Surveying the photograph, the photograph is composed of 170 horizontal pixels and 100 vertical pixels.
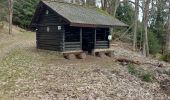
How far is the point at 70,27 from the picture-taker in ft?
69.6

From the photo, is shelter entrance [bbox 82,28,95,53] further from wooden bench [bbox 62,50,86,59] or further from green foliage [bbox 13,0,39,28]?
green foliage [bbox 13,0,39,28]

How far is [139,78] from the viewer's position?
16062 mm

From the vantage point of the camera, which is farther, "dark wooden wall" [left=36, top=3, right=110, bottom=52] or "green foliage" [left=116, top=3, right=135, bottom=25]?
"green foliage" [left=116, top=3, right=135, bottom=25]

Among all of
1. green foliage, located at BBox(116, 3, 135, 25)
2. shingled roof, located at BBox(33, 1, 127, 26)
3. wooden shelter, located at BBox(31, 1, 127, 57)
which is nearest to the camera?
shingled roof, located at BBox(33, 1, 127, 26)

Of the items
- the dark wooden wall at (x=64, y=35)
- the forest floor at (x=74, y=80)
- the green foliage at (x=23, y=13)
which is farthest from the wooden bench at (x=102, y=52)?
the green foliage at (x=23, y=13)

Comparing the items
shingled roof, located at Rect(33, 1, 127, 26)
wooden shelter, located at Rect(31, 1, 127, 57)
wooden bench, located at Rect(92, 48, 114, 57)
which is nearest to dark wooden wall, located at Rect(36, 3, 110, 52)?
wooden shelter, located at Rect(31, 1, 127, 57)

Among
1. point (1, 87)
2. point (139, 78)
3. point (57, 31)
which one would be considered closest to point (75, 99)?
point (1, 87)

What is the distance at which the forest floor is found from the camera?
11.6m

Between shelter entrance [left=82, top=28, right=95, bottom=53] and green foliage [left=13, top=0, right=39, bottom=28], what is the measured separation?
2000 cm

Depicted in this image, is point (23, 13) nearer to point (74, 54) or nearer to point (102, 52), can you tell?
point (102, 52)

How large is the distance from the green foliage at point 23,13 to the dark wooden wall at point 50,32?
19.1 metres

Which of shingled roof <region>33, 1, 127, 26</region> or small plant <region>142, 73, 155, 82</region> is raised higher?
shingled roof <region>33, 1, 127, 26</region>

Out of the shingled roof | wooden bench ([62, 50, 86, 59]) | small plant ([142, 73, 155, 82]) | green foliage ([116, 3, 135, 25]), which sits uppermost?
green foliage ([116, 3, 135, 25])

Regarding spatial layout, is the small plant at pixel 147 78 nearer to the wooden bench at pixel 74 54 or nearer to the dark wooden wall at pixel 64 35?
the wooden bench at pixel 74 54
